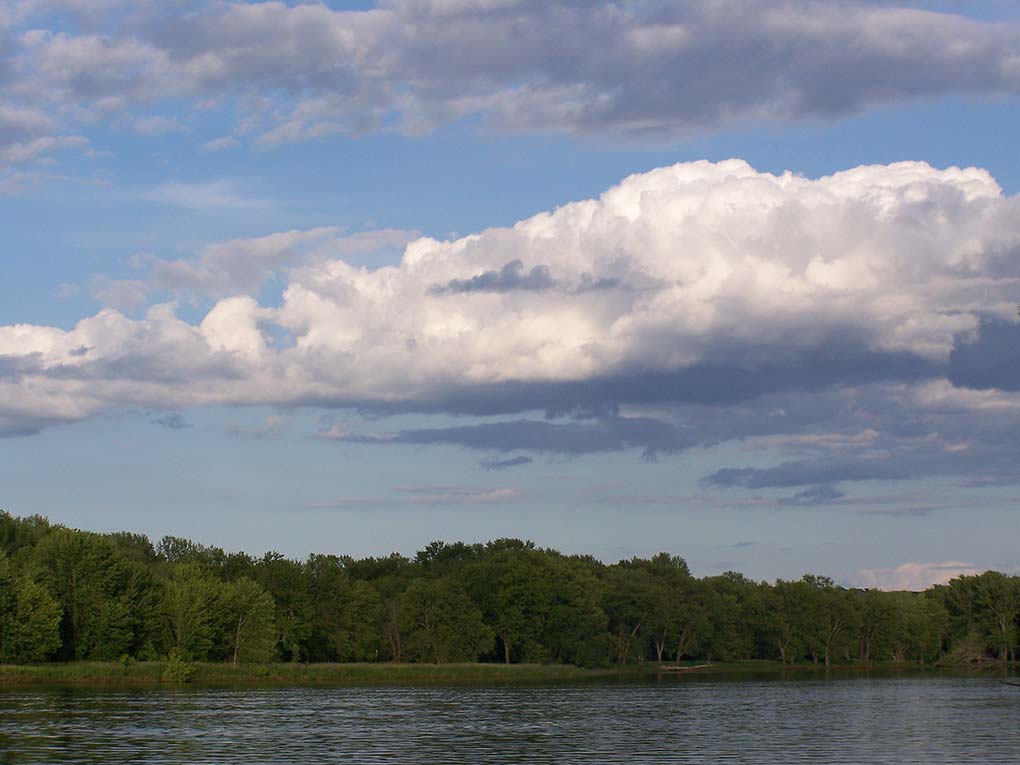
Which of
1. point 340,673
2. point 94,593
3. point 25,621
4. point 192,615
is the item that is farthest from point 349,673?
point 25,621

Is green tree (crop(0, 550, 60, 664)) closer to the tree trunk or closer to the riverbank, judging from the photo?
the riverbank

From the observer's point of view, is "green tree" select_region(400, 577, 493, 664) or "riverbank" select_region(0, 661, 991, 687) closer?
"riverbank" select_region(0, 661, 991, 687)

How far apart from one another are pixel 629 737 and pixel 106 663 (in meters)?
68.9

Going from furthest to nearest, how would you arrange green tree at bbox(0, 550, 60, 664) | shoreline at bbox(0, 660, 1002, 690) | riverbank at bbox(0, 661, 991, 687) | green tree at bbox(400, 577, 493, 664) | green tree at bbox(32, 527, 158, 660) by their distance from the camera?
green tree at bbox(400, 577, 493, 664), green tree at bbox(32, 527, 158, 660), riverbank at bbox(0, 661, 991, 687), shoreline at bbox(0, 660, 1002, 690), green tree at bbox(0, 550, 60, 664)

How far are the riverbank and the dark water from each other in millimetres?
13963

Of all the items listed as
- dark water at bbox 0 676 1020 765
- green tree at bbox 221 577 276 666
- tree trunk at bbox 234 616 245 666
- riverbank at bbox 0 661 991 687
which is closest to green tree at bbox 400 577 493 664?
riverbank at bbox 0 661 991 687

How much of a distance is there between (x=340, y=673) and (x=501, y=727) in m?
68.5

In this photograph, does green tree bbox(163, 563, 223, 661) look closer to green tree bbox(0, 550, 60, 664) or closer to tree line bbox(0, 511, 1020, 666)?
tree line bbox(0, 511, 1020, 666)

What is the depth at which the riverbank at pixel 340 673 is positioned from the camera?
118 metres

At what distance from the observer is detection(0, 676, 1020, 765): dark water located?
195ft

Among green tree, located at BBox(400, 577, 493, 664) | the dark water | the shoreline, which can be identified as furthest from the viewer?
green tree, located at BBox(400, 577, 493, 664)

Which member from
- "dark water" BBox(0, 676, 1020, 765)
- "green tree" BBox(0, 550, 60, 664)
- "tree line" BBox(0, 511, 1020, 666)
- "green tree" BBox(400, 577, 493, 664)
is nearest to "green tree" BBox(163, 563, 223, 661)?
"tree line" BBox(0, 511, 1020, 666)

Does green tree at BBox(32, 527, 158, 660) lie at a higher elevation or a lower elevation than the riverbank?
higher

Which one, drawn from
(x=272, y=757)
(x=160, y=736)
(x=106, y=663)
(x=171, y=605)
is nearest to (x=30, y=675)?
(x=106, y=663)
